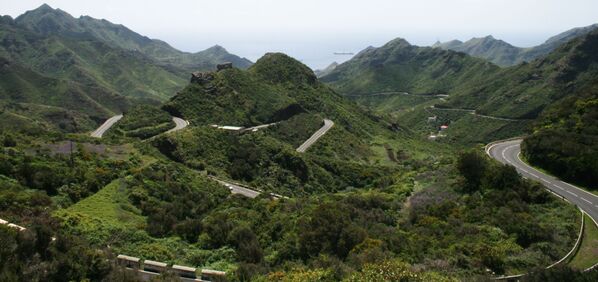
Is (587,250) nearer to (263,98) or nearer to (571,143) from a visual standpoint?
(571,143)

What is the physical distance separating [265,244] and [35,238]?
1164 cm

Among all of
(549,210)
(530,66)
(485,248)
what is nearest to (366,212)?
(485,248)

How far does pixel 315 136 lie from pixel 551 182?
149ft

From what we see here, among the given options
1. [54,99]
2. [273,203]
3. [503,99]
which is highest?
[273,203]

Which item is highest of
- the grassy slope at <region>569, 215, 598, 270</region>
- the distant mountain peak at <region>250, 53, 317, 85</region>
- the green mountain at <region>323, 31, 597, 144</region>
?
the distant mountain peak at <region>250, 53, 317, 85</region>

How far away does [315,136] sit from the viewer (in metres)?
81.2

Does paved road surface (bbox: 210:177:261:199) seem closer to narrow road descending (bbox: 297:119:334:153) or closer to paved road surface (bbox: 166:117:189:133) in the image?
paved road surface (bbox: 166:117:189:133)

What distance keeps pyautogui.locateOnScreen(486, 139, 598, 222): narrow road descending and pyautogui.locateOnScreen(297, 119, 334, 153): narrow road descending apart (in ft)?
92.3

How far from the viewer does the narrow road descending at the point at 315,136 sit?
7564 cm

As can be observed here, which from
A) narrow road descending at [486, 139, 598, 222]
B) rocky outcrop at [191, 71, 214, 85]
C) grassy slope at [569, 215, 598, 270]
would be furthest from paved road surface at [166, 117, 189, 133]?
grassy slope at [569, 215, 598, 270]

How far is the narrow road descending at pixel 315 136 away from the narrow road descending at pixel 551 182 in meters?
28.1

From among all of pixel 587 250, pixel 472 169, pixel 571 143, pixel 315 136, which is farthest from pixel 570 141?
pixel 315 136

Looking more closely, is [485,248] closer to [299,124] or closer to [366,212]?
[366,212]

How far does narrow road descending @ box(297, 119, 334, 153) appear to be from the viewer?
248ft
